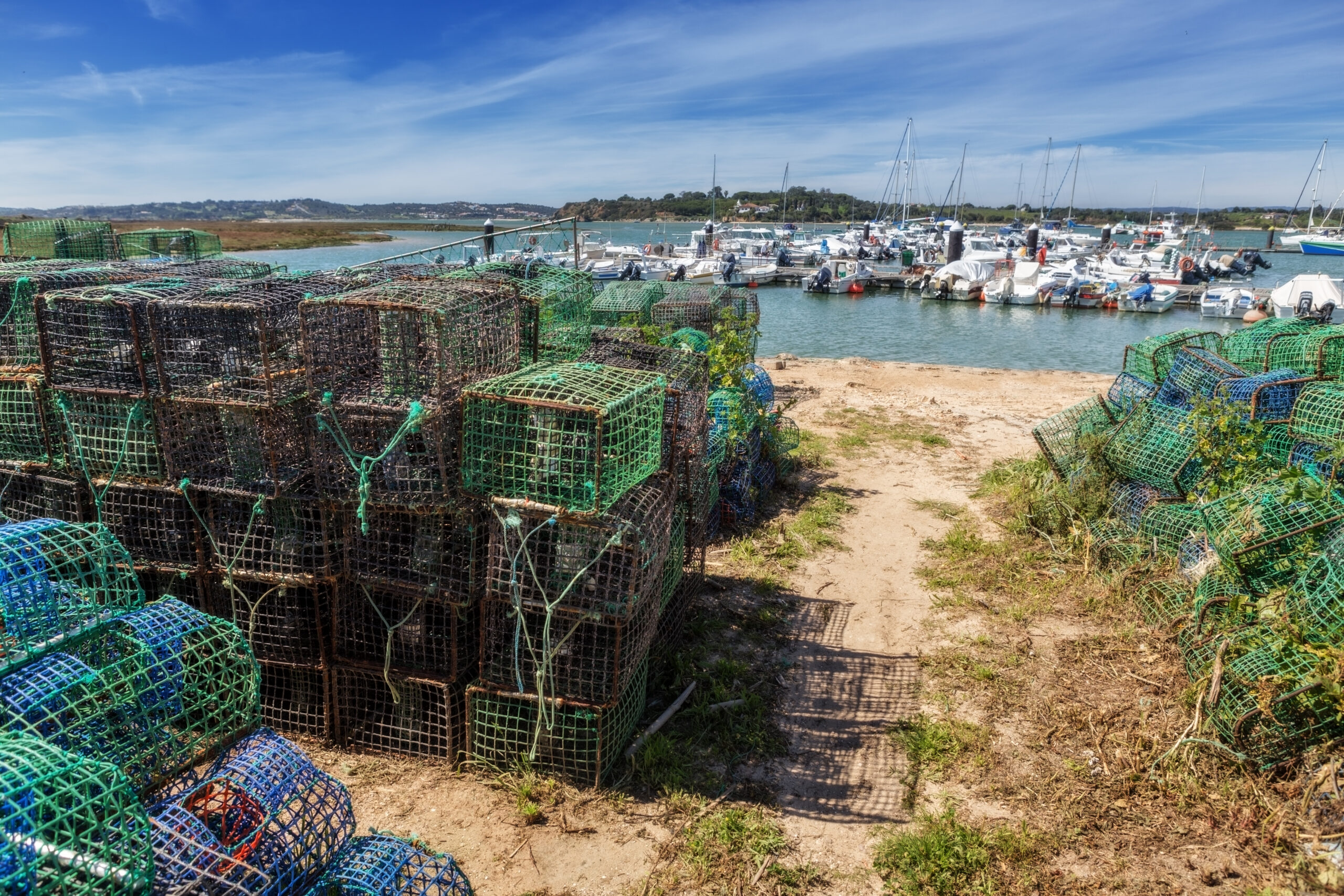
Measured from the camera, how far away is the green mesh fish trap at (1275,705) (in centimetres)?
391

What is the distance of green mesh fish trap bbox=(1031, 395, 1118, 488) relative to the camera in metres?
7.86

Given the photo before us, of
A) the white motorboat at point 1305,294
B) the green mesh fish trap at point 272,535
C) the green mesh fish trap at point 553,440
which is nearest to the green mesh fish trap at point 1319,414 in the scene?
the green mesh fish trap at point 553,440

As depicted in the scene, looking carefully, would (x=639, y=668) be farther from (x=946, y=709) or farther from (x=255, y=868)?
(x=255, y=868)

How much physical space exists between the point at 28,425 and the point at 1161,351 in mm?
9454

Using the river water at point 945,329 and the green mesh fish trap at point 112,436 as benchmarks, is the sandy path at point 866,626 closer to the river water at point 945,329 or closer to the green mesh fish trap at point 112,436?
the green mesh fish trap at point 112,436

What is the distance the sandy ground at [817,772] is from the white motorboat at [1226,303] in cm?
2910

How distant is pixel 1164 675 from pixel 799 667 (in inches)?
90.9

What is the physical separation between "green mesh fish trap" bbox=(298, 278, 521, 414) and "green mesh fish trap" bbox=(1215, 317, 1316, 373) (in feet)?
23.5

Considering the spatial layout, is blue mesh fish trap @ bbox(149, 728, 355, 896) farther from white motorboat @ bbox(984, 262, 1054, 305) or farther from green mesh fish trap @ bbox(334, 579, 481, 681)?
white motorboat @ bbox(984, 262, 1054, 305)

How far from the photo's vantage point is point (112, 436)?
445 centimetres

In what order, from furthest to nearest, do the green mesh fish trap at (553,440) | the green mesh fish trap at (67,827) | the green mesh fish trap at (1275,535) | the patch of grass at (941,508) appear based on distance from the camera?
1. the patch of grass at (941,508)
2. the green mesh fish trap at (1275,535)
3. the green mesh fish trap at (553,440)
4. the green mesh fish trap at (67,827)

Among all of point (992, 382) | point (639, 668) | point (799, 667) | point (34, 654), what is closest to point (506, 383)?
point (639, 668)

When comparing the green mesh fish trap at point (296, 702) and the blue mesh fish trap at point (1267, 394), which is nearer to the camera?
the green mesh fish trap at point (296, 702)

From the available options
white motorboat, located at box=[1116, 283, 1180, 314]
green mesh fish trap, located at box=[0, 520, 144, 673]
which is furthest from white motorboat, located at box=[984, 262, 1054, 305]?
green mesh fish trap, located at box=[0, 520, 144, 673]
